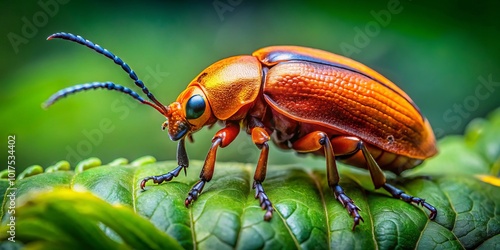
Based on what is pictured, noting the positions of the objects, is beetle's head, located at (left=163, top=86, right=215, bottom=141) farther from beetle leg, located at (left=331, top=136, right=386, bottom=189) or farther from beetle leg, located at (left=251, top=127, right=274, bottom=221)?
beetle leg, located at (left=331, top=136, right=386, bottom=189)

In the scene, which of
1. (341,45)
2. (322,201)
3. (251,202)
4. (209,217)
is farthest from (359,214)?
(341,45)

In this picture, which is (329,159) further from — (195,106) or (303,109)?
(195,106)

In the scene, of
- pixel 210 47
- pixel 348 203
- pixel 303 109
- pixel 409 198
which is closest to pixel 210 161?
pixel 303 109

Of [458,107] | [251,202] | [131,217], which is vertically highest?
[131,217]

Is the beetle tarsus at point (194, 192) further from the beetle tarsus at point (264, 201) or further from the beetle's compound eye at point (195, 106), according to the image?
the beetle's compound eye at point (195, 106)

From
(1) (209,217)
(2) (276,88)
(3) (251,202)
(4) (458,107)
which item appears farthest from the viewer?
(4) (458,107)

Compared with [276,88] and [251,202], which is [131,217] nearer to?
[251,202]
